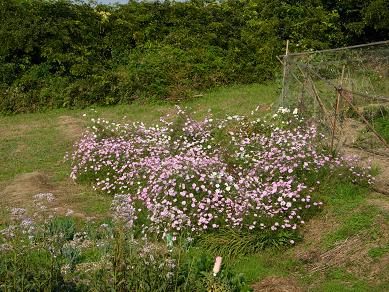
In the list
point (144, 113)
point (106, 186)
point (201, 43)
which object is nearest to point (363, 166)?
point (106, 186)

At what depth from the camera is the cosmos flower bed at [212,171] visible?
6.12 meters

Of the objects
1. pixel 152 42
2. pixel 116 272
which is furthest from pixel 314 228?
pixel 152 42

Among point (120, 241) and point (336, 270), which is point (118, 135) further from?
point (120, 241)

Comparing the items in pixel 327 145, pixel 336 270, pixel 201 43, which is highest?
pixel 201 43

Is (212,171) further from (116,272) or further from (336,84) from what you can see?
(336,84)

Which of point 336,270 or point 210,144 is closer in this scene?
point 336,270

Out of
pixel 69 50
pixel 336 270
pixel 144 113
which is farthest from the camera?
pixel 69 50

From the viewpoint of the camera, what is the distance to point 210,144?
327 inches

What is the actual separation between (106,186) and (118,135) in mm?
1447

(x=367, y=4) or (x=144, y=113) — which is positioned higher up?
(x=367, y=4)

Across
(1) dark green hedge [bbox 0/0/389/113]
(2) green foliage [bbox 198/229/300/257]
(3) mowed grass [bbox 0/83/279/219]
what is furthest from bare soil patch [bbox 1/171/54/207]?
(1) dark green hedge [bbox 0/0/389/113]

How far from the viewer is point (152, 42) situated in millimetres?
15188

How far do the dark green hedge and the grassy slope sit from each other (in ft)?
9.31

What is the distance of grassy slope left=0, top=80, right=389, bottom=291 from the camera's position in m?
5.39
